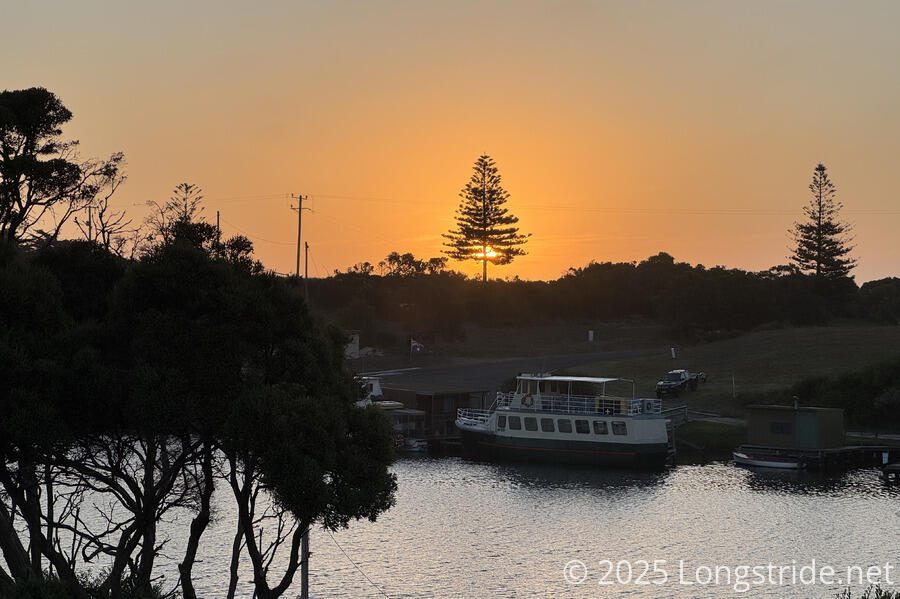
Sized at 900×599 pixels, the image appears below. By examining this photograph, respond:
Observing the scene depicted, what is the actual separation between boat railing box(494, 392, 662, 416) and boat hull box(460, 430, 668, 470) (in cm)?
270

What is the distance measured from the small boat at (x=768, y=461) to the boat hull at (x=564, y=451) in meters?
5.77

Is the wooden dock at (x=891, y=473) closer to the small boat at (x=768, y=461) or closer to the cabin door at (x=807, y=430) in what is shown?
the small boat at (x=768, y=461)

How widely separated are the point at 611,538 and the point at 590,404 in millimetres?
25750

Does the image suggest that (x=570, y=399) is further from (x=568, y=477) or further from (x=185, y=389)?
(x=185, y=389)

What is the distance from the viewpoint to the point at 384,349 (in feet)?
415

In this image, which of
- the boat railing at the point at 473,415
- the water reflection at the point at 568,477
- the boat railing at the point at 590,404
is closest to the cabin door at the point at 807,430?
the boat railing at the point at 590,404

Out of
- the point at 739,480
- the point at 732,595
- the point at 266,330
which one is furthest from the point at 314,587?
the point at 739,480

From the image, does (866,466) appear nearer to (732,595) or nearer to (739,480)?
(739,480)

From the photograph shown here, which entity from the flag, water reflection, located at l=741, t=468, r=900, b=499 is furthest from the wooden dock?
the flag

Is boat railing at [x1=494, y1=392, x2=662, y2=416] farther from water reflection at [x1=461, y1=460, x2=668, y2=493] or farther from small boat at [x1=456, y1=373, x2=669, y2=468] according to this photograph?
water reflection at [x1=461, y1=460, x2=668, y2=493]

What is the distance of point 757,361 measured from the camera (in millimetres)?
109312

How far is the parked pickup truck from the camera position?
9500cm

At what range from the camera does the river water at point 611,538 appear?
44.2m

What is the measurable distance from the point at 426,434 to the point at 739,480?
3049cm
